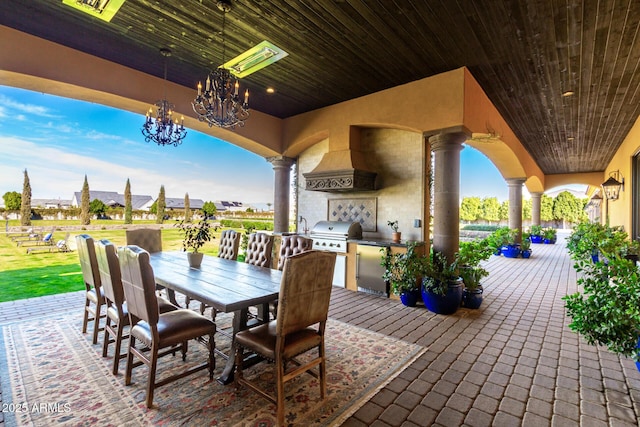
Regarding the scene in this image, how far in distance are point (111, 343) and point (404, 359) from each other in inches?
114

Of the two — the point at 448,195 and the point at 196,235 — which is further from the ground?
the point at 448,195

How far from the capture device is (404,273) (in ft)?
13.5

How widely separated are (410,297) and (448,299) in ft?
1.79

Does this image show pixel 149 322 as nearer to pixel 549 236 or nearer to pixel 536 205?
pixel 536 205

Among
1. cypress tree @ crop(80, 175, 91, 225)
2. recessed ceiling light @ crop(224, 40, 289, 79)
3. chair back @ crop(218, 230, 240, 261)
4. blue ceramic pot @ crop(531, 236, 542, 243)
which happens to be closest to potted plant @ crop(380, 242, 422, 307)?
chair back @ crop(218, 230, 240, 261)

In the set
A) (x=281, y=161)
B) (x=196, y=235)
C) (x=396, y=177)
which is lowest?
(x=196, y=235)

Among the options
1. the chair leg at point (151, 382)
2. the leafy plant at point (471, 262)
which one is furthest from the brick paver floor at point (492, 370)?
the chair leg at point (151, 382)

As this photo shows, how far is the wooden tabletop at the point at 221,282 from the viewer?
6.95 ft

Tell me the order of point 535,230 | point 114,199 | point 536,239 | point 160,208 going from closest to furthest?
point 114,199 → point 160,208 → point 535,230 → point 536,239

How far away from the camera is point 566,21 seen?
283cm

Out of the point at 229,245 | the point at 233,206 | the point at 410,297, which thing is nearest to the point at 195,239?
the point at 229,245

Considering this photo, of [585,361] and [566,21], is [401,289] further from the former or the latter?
[566,21]

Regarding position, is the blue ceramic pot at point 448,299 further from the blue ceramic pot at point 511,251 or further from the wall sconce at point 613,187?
the blue ceramic pot at point 511,251

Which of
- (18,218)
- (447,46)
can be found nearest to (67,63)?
(18,218)
